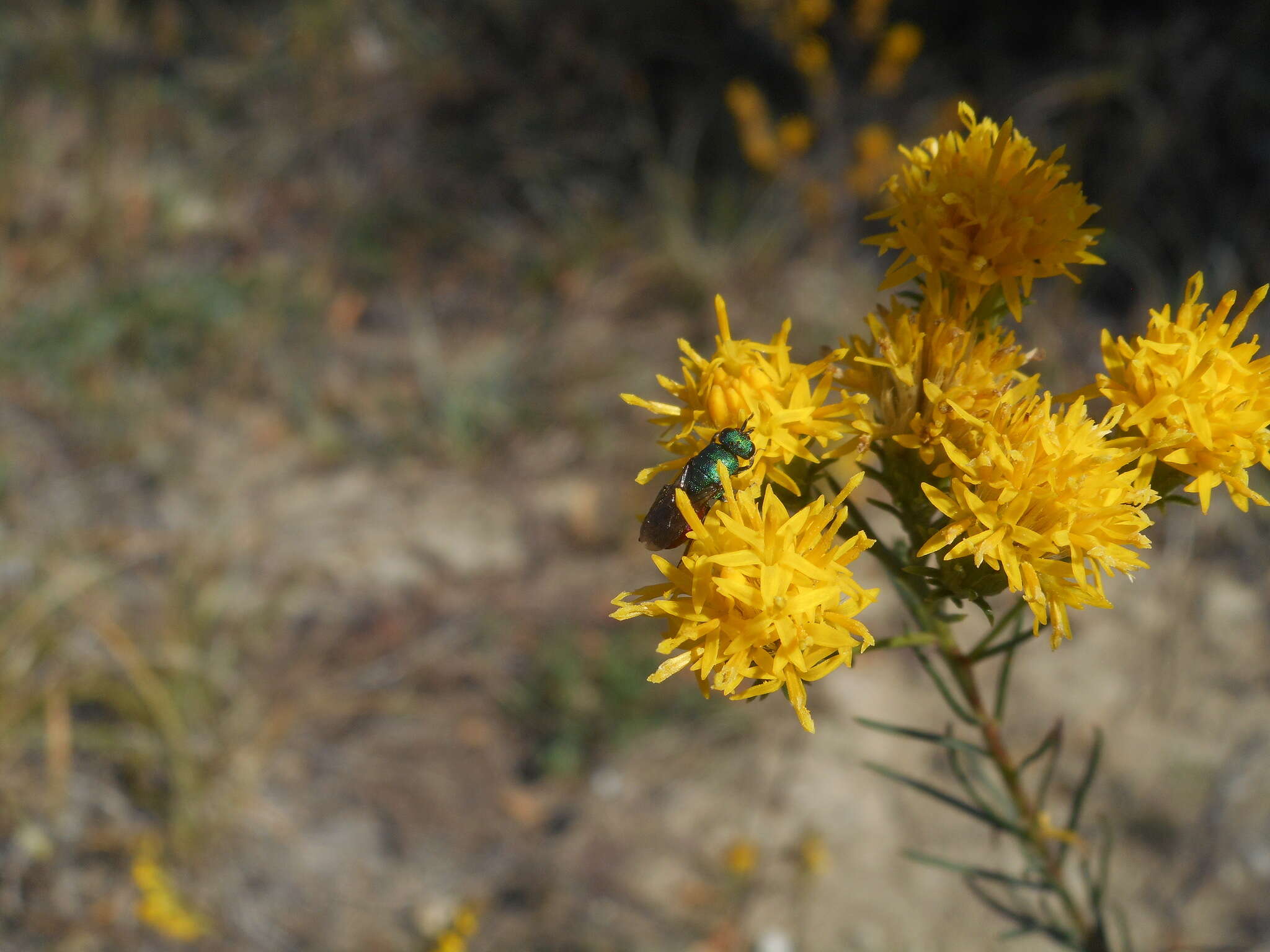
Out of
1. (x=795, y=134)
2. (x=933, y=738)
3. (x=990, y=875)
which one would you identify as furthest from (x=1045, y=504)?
(x=795, y=134)

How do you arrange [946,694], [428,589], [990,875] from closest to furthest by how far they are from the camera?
[946,694]
[990,875]
[428,589]

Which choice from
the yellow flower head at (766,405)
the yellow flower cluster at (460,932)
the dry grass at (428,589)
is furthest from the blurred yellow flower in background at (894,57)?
the yellow flower cluster at (460,932)

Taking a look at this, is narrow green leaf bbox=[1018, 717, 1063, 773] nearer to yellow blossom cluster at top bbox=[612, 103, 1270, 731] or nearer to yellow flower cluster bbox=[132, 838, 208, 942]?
yellow blossom cluster at top bbox=[612, 103, 1270, 731]

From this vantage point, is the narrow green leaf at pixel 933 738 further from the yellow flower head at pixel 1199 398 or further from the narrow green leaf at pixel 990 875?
the yellow flower head at pixel 1199 398

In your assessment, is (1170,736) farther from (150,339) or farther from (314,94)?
(314,94)

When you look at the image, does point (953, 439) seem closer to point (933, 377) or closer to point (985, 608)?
point (933, 377)

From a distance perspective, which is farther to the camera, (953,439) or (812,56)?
(812,56)

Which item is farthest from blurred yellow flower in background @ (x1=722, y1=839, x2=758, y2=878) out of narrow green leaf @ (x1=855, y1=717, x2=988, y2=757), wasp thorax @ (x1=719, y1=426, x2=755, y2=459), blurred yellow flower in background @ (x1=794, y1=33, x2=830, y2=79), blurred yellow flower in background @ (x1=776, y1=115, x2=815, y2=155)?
blurred yellow flower in background @ (x1=794, y1=33, x2=830, y2=79)
